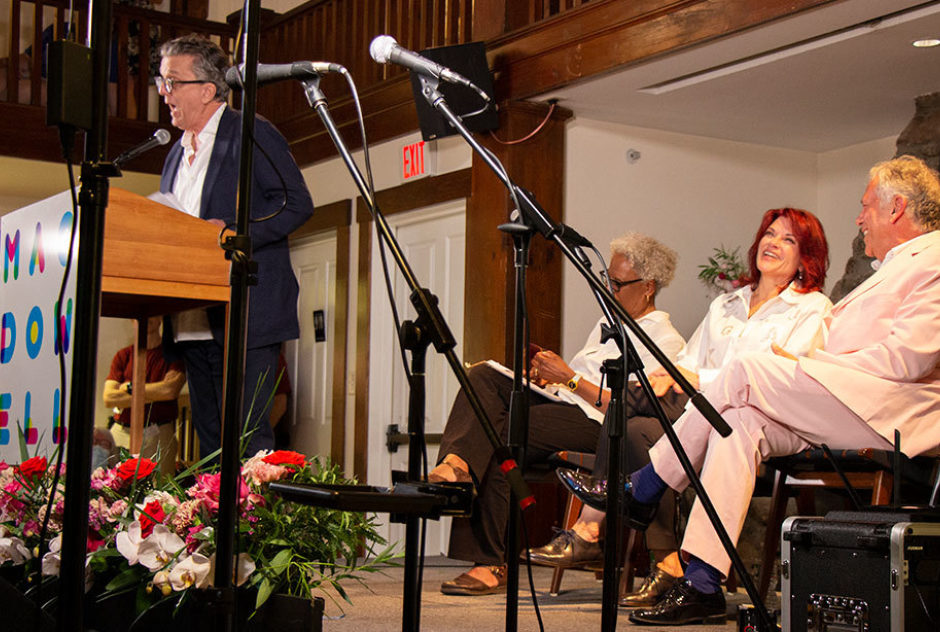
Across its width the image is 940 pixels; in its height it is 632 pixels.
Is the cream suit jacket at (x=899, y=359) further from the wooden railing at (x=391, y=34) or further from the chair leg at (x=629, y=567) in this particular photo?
the wooden railing at (x=391, y=34)

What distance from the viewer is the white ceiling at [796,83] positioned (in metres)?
4.20

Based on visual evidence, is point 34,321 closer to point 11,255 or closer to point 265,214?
point 11,255

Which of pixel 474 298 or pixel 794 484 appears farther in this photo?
pixel 474 298

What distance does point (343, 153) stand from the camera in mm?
1735

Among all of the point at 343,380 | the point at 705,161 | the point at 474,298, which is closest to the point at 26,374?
the point at 474,298

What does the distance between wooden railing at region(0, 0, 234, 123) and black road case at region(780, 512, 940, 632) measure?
16.6 ft

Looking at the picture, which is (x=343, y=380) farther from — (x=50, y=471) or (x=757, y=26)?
(x=50, y=471)

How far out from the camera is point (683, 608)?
2953 millimetres

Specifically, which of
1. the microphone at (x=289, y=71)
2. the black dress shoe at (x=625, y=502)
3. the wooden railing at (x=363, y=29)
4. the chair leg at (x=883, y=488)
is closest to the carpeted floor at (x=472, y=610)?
the black dress shoe at (x=625, y=502)

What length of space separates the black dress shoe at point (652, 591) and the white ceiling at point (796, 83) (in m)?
2.07

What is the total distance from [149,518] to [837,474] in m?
1.91

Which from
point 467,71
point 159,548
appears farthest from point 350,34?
point 159,548

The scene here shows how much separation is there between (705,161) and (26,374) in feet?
12.5

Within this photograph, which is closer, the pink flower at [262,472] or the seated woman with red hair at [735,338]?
the pink flower at [262,472]
